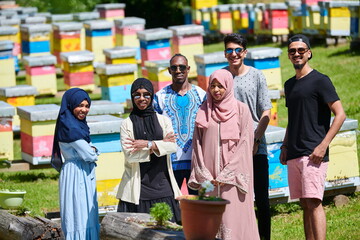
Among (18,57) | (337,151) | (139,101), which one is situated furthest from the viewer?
(18,57)

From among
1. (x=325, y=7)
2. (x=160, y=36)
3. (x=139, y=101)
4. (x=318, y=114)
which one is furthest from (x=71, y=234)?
(x=325, y=7)

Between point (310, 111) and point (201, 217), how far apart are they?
1.57 meters

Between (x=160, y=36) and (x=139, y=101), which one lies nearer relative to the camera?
(x=139, y=101)

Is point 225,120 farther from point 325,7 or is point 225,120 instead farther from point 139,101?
point 325,7

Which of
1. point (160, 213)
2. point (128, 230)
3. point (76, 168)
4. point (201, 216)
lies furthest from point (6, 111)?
point (201, 216)

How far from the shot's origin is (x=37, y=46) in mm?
19828

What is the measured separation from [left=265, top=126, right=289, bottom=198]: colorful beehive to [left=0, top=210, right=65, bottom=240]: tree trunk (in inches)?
101

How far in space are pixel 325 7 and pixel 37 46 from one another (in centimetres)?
731

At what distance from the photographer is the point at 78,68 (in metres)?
17.2

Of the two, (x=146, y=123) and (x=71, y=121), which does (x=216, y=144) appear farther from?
(x=71, y=121)

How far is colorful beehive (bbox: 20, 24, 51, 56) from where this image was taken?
1959 centimetres

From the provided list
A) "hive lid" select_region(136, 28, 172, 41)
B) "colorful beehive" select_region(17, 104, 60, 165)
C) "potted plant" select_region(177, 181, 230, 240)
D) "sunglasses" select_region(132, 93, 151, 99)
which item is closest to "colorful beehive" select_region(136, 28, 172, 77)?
"hive lid" select_region(136, 28, 172, 41)

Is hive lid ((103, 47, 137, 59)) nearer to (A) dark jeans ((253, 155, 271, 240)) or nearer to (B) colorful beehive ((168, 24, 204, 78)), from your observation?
(B) colorful beehive ((168, 24, 204, 78))

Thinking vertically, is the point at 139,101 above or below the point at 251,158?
above
